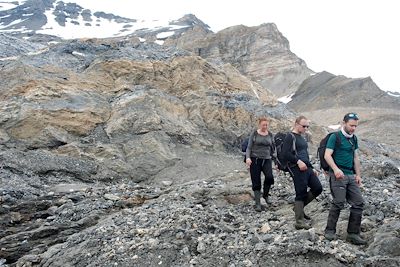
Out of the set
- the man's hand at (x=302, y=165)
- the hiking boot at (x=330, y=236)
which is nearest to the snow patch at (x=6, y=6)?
the man's hand at (x=302, y=165)

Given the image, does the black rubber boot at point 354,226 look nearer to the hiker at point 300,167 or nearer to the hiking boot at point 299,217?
the hiking boot at point 299,217

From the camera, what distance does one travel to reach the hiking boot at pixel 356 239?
7.09 metres

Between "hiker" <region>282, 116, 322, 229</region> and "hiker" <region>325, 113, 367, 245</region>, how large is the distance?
0.76 m

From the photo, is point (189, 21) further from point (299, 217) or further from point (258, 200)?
point (299, 217)

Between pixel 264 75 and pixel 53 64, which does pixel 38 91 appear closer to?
pixel 53 64

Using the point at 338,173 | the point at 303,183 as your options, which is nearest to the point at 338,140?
the point at 338,173

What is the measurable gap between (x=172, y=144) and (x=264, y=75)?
69.5m

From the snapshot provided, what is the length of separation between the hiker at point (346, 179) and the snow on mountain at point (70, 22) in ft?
410

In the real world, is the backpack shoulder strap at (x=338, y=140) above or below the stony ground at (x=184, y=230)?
above

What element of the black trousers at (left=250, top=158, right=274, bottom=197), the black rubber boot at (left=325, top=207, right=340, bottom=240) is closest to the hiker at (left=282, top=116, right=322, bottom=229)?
the black rubber boot at (left=325, top=207, right=340, bottom=240)

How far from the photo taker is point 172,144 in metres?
17.0

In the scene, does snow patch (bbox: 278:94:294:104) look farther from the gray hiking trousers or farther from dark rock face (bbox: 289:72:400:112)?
the gray hiking trousers

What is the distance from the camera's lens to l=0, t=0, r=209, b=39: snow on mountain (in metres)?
142

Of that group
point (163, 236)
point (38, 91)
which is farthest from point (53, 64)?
point (163, 236)
